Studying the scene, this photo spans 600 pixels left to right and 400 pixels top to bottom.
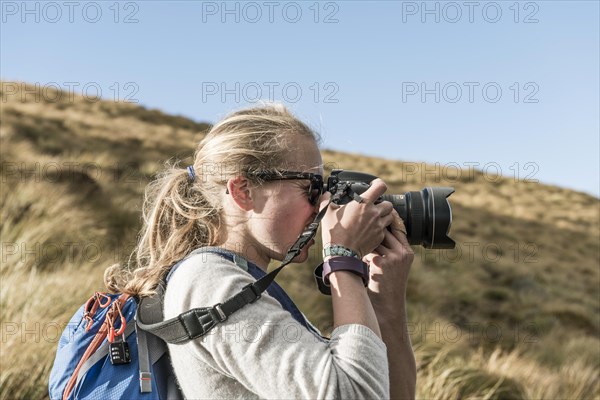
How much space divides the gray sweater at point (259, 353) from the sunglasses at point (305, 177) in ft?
0.94

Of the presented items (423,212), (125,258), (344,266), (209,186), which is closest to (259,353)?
(344,266)

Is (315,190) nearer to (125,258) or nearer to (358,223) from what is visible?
(358,223)

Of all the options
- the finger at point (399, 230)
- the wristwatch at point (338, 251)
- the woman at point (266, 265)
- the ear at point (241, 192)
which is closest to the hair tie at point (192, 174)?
the woman at point (266, 265)

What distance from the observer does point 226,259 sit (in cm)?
149

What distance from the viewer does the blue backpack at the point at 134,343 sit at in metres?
1.35

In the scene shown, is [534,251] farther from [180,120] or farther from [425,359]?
[180,120]

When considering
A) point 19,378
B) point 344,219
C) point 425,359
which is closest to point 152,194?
point 344,219

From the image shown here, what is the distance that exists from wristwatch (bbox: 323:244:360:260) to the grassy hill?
1.08m

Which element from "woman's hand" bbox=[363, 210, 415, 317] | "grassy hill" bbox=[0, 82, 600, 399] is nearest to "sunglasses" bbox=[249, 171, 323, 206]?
"woman's hand" bbox=[363, 210, 415, 317]

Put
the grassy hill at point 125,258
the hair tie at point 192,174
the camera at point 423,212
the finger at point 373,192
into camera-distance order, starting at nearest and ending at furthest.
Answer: the finger at point 373,192 → the hair tie at point 192,174 → the camera at point 423,212 → the grassy hill at point 125,258

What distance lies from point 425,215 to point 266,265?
554 millimetres

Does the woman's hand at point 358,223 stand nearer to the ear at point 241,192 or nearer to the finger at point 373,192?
the finger at point 373,192

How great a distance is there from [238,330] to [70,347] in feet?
1.67

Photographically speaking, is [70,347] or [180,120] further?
[180,120]
